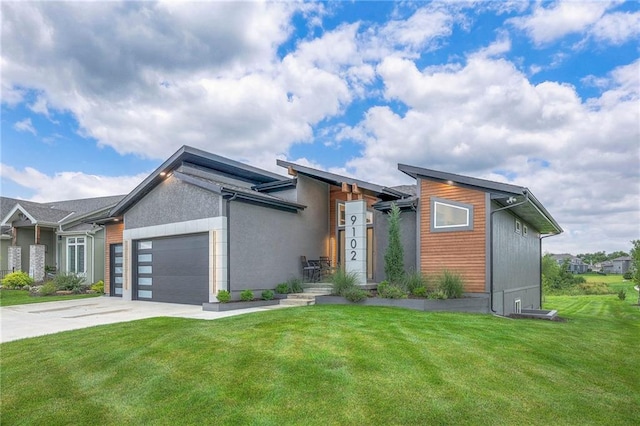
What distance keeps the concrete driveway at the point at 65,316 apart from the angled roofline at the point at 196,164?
4.30 m

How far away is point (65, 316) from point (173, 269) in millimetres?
3693

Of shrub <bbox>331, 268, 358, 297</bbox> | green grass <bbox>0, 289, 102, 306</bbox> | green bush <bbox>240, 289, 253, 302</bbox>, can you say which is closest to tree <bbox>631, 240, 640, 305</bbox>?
shrub <bbox>331, 268, 358, 297</bbox>

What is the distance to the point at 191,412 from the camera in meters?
4.00

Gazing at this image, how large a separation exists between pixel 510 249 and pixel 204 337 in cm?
1112

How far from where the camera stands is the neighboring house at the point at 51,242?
19922 mm

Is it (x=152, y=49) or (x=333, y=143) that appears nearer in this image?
(x=152, y=49)

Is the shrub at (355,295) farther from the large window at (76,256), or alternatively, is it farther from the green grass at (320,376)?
the large window at (76,256)

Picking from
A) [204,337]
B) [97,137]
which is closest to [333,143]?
[97,137]

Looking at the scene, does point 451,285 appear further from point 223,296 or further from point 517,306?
point 223,296

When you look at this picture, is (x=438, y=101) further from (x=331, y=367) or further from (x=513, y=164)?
(x=331, y=367)

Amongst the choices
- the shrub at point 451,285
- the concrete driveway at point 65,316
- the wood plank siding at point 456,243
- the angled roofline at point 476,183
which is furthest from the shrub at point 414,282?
the concrete driveway at point 65,316

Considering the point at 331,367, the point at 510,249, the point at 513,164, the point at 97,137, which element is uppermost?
the point at 97,137

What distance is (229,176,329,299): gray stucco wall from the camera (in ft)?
39.3

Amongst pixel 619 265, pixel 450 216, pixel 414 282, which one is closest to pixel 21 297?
pixel 414 282
